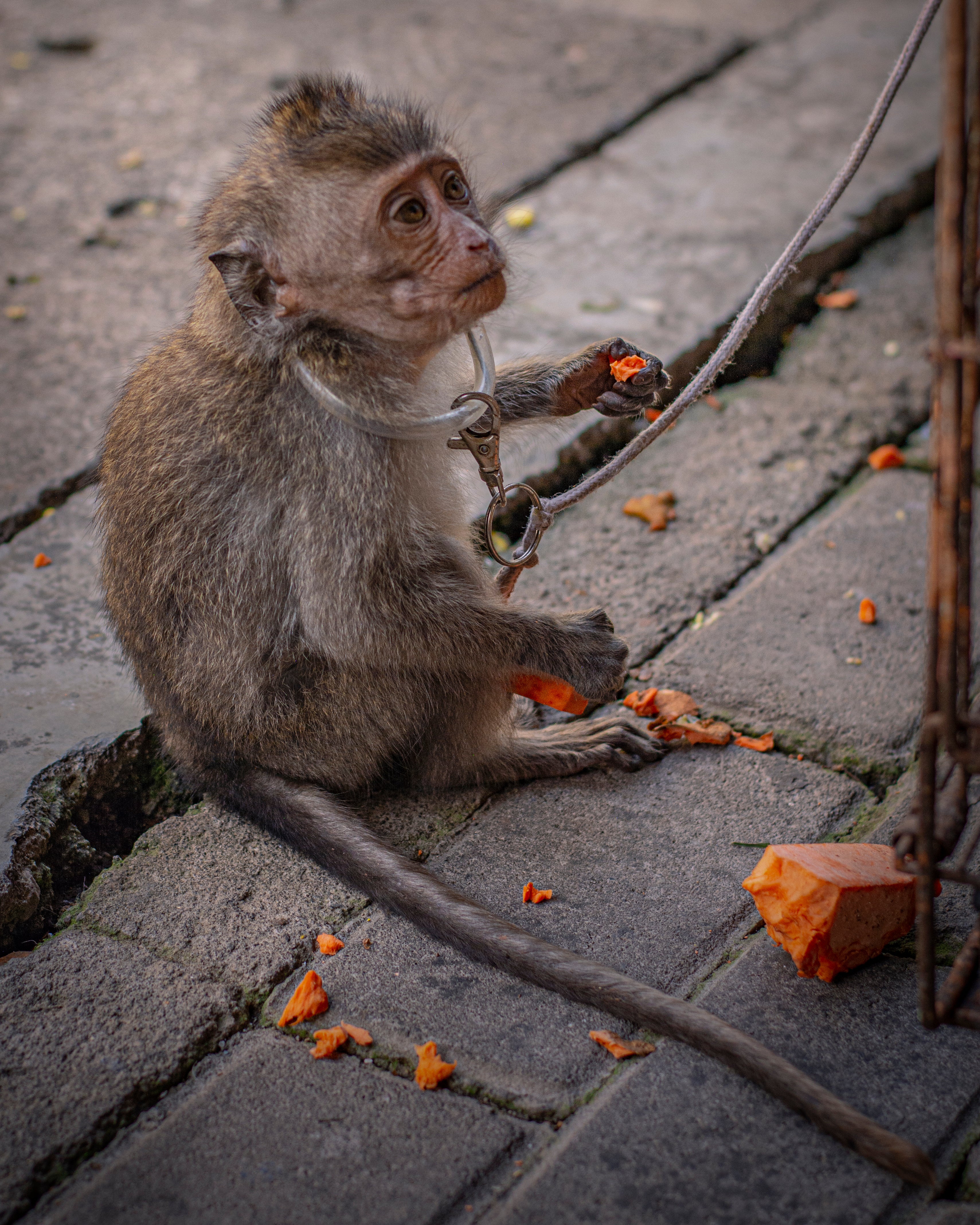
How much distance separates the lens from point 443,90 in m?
6.14

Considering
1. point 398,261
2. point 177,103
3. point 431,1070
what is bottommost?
point 431,1070

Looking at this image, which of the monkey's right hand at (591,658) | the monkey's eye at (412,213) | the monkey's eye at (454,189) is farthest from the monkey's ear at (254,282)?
the monkey's right hand at (591,658)

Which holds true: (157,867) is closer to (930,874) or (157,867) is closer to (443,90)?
(930,874)

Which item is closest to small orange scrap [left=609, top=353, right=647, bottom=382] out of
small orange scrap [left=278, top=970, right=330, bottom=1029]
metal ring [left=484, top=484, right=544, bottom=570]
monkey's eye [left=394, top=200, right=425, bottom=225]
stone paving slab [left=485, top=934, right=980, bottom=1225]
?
metal ring [left=484, top=484, right=544, bottom=570]

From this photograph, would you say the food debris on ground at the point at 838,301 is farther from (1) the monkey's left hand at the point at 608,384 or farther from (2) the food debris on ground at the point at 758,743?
(2) the food debris on ground at the point at 758,743

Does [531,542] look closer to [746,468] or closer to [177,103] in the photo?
[746,468]

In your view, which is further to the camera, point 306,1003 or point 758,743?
point 758,743

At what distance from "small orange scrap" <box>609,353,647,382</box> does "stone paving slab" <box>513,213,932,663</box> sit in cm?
80

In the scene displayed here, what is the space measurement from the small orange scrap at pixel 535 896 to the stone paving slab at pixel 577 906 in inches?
0.5

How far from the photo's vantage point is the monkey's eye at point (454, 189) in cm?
252

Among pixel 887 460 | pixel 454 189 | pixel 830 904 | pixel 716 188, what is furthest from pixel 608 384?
pixel 716 188

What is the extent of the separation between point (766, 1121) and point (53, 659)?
2.25 m

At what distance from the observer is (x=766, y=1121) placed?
206 centimetres

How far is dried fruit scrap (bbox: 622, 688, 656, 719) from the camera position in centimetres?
314
